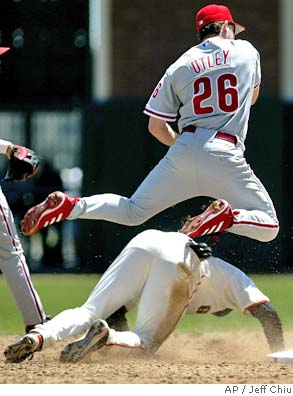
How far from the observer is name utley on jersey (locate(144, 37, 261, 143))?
268 inches

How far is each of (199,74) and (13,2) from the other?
10.7m

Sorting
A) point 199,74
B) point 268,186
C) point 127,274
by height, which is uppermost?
point 199,74

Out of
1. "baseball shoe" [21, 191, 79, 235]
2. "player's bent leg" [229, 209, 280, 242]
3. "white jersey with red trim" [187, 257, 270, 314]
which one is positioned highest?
"baseball shoe" [21, 191, 79, 235]

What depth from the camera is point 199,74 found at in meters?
6.82

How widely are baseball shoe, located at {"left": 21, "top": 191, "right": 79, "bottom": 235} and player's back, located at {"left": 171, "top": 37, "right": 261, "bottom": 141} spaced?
0.93m

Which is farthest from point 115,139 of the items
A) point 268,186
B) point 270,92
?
point 270,92

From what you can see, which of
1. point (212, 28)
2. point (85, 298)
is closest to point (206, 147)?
point (212, 28)

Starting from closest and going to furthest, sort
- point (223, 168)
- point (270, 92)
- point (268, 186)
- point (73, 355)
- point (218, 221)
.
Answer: point (73, 355) < point (218, 221) < point (223, 168) < point (268, 186) < point (270, 92)

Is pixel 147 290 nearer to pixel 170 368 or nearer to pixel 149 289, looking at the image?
pixel 149 289

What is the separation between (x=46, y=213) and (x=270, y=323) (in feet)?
4.44

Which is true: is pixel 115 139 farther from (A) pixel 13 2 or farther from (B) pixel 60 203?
(B) pixel 60 203

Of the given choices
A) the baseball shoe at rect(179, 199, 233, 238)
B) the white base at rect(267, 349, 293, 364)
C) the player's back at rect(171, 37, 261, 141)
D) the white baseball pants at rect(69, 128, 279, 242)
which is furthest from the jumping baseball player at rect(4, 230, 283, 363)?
the player's back at rect(171, 37, 261, 141)

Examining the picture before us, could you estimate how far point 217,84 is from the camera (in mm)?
6801

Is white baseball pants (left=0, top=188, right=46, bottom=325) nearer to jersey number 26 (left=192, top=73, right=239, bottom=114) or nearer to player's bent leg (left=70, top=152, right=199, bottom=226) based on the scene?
player's bent leg (left=70, top=152, right=199, bottom=226)
